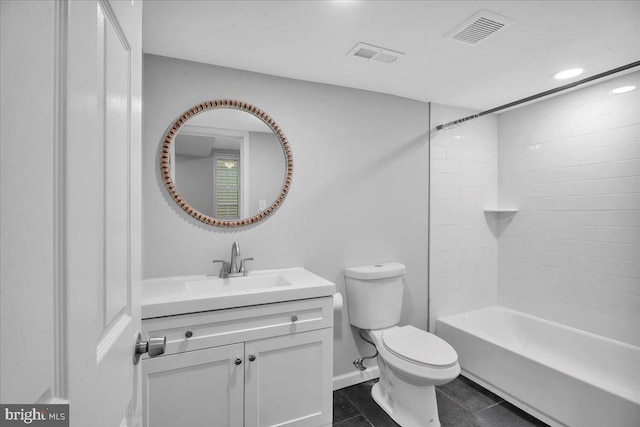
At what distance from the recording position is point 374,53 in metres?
1.87

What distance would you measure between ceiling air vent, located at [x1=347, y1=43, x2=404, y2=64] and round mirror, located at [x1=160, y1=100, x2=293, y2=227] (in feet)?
2.30

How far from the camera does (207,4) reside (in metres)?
1.43

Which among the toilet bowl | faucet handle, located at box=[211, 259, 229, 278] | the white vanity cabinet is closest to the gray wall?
faucet handle, located at box=[211, 259, 229, 278]

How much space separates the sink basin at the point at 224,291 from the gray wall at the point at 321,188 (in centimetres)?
10

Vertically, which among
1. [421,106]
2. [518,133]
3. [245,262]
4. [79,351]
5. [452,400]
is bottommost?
[452,400]

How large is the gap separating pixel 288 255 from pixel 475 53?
1731 mm

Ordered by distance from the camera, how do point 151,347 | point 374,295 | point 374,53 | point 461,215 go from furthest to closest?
1. point 461,215
2. point 374,295
3. point 374,53
4. point 151,347

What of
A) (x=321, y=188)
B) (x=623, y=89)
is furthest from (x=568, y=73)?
(x=321, y=188)

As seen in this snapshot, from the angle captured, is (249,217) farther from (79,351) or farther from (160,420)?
(79,351)

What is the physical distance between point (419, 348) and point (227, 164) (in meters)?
1.69

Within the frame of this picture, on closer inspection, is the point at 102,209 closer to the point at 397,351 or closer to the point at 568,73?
the point at 397,351

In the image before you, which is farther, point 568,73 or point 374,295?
point 374,295

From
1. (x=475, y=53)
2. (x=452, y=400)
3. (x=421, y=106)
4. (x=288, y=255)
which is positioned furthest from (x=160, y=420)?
(x=421, y=106)

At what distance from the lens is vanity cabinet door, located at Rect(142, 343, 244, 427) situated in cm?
145
